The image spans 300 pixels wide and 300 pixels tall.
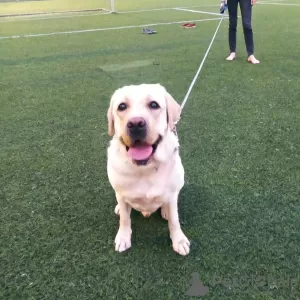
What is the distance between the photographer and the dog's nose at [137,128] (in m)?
1.68

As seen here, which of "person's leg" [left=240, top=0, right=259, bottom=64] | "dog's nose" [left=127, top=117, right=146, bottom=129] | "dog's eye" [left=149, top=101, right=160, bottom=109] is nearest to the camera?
"dog's nose" [left=127, top=117, right=146, bottom=129]

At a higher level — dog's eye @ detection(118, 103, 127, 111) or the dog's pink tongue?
dog's eye @ detection(118, 103, 127, 111)

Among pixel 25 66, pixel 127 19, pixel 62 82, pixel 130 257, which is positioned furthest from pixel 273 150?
pixel 127 19

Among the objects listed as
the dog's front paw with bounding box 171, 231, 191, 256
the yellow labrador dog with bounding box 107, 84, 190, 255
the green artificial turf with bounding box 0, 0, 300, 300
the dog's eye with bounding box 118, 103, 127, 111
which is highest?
A: the dog's eye with bounding box 118, 103, 127, 111

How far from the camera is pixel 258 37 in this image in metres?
7.48

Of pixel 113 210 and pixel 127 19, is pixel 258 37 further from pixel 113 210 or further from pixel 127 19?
pixel 113 210

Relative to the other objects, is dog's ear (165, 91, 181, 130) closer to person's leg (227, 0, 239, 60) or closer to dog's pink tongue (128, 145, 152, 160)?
dog's pink tongue (128, 145, 152, 160)

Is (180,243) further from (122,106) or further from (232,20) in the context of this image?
(232,20)

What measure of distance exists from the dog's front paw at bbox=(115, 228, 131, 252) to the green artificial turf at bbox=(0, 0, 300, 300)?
4 centimetres

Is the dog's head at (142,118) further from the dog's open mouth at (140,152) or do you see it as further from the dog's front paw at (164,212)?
the dog's front paw at (164,212)

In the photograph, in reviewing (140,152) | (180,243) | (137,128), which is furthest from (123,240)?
(137,128)

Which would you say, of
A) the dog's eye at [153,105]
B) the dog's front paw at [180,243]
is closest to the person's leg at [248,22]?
the dog's eye at [153,105]

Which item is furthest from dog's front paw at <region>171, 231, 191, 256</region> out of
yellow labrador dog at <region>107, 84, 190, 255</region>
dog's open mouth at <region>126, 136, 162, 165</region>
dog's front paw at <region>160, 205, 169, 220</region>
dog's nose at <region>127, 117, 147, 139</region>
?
dog's nose at <region>127, 117, 147, 139</region>

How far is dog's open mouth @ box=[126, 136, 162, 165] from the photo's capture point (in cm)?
175
